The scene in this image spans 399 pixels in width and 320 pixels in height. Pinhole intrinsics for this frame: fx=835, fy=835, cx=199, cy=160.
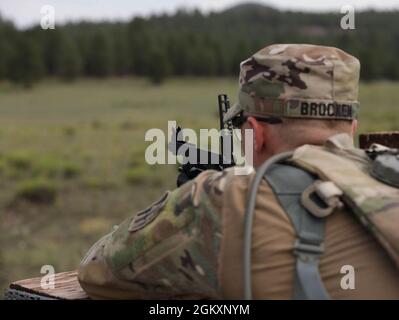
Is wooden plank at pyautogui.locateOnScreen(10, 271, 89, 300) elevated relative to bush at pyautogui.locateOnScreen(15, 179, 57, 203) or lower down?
elevated

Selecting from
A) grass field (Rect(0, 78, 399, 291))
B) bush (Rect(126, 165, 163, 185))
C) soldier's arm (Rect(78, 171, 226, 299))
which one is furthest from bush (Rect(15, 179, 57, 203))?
soldier's arm (Rect(78, 171, 226, 299))

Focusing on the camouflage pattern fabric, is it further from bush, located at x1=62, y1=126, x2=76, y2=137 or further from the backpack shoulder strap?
bush, located at x1=62, y1=126, x2=76, y2=137

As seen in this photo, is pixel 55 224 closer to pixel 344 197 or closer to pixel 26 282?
pixel 26 282

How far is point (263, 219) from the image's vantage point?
93.7 inches

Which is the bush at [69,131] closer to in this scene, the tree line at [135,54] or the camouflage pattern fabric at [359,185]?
the camouflage pattern fabric at [359,185]

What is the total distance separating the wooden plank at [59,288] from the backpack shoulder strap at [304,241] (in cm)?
95

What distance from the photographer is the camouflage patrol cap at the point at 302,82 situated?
266cm

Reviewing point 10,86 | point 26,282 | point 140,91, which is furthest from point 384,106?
point 26,282

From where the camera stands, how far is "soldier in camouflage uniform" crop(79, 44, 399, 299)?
2.38 meters

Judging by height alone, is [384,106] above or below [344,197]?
below

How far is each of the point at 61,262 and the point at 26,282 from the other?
8.96m

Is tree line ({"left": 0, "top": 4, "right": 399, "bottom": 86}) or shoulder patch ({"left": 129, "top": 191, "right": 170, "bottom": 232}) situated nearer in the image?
shoulder patch ({"left": 129, "top": 191, "right": 170, "bottom": 232})

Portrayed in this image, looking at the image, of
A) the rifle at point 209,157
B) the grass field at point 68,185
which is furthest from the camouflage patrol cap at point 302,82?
the grass field at point 68,185

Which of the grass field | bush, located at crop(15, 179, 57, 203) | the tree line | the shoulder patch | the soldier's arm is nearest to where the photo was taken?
the soldier's arm
